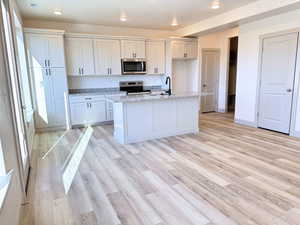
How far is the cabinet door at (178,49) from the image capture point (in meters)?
6.54

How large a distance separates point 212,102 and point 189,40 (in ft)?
7.77

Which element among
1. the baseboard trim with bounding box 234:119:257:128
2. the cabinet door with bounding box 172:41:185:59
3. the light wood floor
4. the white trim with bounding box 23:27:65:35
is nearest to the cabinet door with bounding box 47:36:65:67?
the white trim with bounding box 23:27:65:35

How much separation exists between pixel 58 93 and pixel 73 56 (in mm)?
1067

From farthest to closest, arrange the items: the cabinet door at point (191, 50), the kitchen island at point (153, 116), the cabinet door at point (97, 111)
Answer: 1. the cabinet door at point (191, 50)
2. the cabinet door at point (97, 111)
3. the kitchen island at point (153, 116)

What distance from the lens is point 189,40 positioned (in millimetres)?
6688

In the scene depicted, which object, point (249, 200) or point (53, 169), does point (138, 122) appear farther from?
point (249, 200)

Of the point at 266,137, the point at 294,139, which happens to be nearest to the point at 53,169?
the point at 266,137

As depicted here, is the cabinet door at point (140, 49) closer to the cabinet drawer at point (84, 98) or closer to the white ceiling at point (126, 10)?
the white ceiling at point (126, 10)

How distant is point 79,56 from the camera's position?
545 cm

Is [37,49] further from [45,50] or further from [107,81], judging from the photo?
[107,81]

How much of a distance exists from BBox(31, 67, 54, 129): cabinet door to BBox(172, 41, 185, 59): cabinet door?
378 centimetres

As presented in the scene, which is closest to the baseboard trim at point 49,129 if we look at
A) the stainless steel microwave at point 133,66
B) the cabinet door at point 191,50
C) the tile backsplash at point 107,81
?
the tile backsplash at point 107,81

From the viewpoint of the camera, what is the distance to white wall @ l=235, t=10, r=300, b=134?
4908 millimetres

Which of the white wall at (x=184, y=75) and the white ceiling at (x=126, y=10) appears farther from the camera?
the white wall at (x=184, y=75)
